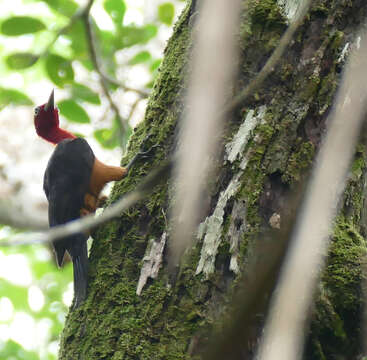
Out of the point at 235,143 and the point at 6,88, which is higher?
the point at 6,88

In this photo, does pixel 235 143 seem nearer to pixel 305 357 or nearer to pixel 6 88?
pixel 305 357

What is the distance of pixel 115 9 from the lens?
361 cm

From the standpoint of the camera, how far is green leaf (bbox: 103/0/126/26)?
3568mm

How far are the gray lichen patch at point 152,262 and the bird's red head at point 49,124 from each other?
9.23 ft

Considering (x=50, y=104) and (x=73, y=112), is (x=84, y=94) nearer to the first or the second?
(x=73, y=112)

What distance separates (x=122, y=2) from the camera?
3.57 metres

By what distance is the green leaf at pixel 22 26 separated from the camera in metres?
2.83

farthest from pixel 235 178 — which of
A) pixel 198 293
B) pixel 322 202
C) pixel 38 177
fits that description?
pixel 38 177

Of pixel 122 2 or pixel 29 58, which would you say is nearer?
pixel 29 58

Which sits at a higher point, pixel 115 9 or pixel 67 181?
pixel 115 9

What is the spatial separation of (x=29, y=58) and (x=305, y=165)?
1.57 meters

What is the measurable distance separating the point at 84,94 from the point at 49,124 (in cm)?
123

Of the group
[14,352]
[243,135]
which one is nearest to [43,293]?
[14,352]

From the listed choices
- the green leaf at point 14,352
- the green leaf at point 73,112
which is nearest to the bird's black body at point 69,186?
the green leaf at point 73,112
